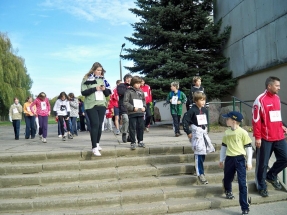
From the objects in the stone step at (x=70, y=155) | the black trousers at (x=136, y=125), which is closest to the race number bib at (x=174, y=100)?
the black trousers at (x=136, y=125)

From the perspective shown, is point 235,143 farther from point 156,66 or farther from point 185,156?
point 156,66

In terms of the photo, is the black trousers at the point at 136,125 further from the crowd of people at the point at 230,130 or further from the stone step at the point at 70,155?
the stone step at the point at 70,155

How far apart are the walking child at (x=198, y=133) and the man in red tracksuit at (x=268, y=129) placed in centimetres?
87

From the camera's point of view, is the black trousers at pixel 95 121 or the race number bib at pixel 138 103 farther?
the race number bib at pixel 138 103

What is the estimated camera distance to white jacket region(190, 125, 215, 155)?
5.18 meters

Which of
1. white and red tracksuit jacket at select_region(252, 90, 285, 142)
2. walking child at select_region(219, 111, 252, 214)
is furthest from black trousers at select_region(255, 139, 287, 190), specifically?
walking child at select_region(219, 111, 252, 214)

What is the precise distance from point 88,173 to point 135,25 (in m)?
11.0

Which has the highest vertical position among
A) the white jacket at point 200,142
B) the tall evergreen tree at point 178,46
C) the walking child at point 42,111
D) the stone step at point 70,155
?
the tall evergreen tree at point 178,46

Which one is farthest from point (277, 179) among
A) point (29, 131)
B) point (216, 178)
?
point (29, 131)

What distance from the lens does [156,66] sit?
45.6 ft

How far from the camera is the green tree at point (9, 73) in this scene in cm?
2903

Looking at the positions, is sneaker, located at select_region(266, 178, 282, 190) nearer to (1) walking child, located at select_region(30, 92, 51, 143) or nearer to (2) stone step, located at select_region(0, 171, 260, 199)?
(2) stone step, located at select_region(0, 171, 260, 199)

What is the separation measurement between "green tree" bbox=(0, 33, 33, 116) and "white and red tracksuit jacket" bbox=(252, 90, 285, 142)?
28858 mm

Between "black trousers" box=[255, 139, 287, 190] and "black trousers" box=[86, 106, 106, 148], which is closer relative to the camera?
"black trousers" box=[255, 139, 287, 190]
